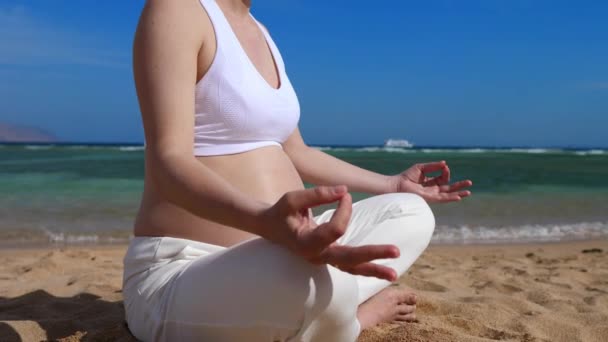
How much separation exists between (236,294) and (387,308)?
1046mm

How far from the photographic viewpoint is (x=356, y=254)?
1.22 metres

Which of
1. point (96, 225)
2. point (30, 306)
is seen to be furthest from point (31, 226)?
point (30, 306)

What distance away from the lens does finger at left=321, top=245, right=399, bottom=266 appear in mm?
1183

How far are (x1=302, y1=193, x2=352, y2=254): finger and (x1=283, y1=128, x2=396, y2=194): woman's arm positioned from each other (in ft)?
3.67

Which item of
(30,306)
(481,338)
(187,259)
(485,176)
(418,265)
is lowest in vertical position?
(485,176)

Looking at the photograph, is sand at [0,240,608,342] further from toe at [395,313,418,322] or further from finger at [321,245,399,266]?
finger at [321,245,399,266]

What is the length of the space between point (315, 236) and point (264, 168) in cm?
66

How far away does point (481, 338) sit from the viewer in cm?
225

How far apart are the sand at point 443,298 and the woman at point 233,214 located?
1.67ft

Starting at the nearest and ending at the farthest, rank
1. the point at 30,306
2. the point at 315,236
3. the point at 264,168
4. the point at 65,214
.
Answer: the point at 315,236 → the point at 264,168 → the point at 30,306 → the point at 65,214

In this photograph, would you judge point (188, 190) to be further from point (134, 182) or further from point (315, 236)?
point (134, 182)

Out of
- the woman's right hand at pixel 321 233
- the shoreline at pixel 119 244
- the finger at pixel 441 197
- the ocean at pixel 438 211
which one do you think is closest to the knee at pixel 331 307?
the woman's right hand at pixel 321 233

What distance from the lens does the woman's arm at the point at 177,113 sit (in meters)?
1.36

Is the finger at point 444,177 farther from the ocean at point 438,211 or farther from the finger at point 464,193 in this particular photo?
the ocean at point 438,211
